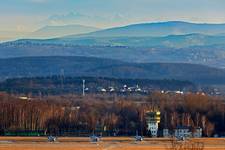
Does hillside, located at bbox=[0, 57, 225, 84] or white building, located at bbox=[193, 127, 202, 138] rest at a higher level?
hillside, located at bbox=[0, 57, 225, 84]

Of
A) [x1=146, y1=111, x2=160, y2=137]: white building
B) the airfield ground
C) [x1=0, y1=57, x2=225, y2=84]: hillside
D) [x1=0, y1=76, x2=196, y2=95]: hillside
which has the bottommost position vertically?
the airfield ground

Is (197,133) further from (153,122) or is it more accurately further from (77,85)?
(77,85)

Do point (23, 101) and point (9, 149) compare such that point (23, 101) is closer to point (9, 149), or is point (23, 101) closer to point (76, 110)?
point (76, 110)

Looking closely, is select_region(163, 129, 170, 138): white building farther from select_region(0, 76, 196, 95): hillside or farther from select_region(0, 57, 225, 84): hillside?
select_region(0, 57, 225, 84): hillside

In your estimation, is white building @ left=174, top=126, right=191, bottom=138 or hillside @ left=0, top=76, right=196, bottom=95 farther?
hillside @ left=0, top=76, right=196, bottom=95

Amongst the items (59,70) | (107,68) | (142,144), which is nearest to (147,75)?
(107,68)

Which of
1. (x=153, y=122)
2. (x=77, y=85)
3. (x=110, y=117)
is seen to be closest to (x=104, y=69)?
(x=77, y=85)

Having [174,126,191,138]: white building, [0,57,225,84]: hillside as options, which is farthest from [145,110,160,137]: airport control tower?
[0,57,225,84]: hillside

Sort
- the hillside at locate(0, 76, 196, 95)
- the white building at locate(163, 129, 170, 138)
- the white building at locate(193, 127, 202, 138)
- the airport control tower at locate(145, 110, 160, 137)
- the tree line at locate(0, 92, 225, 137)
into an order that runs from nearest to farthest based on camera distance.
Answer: the white building at locate(193, 127, 202, 138), the white building at locate(163, 129, 170, 138), the airport control tower at locate(145, 110, 160, 137), the tree line at locate(0, 92, 225, 137), the hillside at locate(0, 76, 196, 95)
